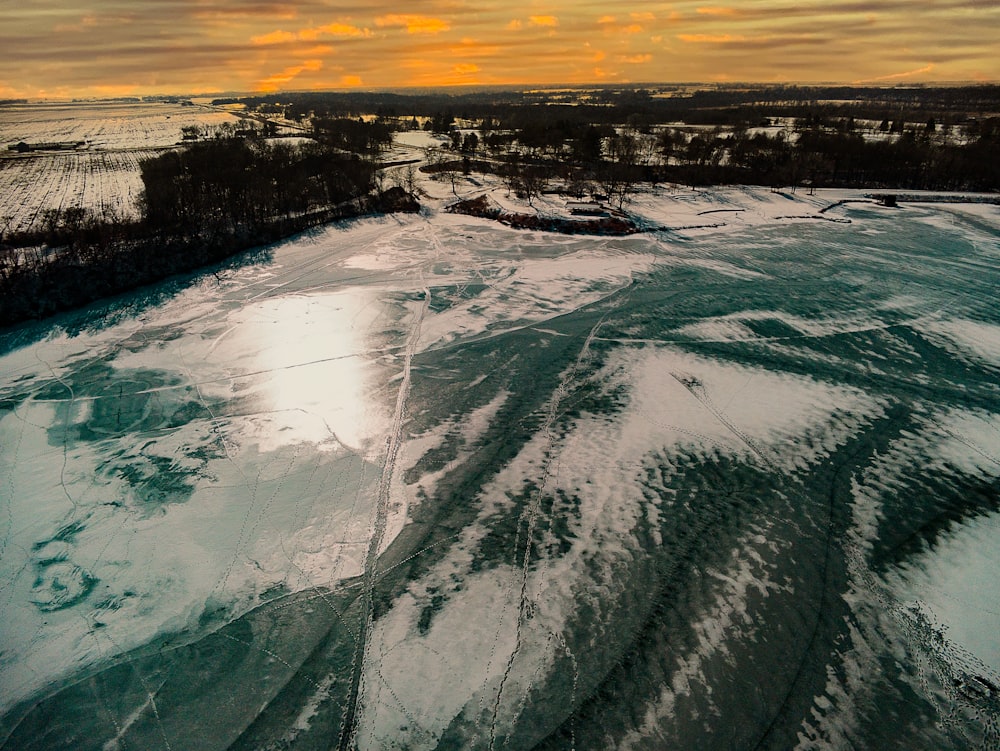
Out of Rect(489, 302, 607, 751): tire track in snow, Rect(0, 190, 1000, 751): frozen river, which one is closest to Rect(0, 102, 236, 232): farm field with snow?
Rect(0, 190, 1000, 751): frozen river

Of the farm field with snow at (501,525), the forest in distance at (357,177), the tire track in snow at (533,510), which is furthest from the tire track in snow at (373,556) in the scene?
the forest in distance at (357,177)

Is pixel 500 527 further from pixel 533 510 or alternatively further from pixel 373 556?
pixel 373 556

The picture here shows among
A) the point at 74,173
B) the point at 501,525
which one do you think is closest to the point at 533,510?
the point at 501,525

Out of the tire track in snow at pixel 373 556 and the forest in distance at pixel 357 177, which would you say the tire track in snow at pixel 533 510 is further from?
the forest in distance at pixel 357 177

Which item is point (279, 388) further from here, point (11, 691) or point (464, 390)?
point (11, 691)

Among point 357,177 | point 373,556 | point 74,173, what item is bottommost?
point 373,556

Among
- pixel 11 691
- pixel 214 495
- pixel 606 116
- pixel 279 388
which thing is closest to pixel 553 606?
pixel 214 495
